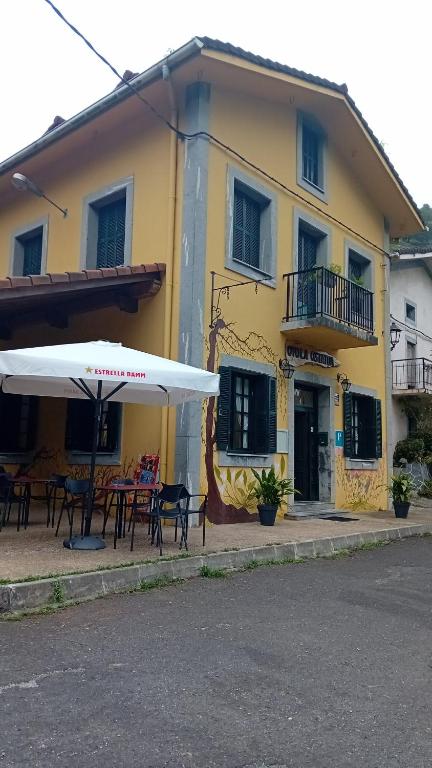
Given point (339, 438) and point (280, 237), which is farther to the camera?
point (339, 438)

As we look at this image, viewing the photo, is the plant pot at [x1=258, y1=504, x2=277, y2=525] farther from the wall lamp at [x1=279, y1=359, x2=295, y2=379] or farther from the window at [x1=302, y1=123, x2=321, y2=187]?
the window at [x1=302, y1=123, x2=321, y2=187]

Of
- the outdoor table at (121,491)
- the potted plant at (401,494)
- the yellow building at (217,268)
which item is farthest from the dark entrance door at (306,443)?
the outdoor table at (121,491)

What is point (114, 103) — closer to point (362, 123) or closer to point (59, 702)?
point (362, 123)

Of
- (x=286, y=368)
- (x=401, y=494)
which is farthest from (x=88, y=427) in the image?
(x=401, y=494)

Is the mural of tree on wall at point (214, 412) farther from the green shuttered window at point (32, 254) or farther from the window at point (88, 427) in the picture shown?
the green shuttered window at point (32, 254)

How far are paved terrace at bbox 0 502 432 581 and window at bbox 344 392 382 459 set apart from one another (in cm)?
262

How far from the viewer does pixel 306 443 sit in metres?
12.7

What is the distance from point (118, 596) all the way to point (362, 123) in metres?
10.8

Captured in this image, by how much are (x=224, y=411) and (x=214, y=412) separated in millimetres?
222

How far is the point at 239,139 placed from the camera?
10.8 m

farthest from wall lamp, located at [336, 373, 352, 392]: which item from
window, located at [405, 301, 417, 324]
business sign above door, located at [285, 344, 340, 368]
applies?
window, located at [405, 301, 417, 324]

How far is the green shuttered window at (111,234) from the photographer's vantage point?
11.4m

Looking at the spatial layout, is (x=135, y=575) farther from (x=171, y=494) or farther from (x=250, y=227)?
(x=250, y=227)

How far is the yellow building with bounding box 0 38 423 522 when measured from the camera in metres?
9.69
